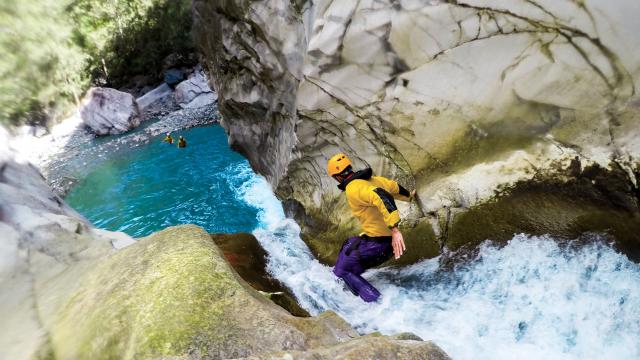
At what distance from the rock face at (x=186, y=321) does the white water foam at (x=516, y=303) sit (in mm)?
2076

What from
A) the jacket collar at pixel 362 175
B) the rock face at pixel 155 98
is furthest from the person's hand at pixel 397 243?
the rock face at pixel 155 98

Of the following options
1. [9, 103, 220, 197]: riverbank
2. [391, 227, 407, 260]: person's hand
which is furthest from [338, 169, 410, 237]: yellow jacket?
[9, 103, 220, 197]: riverbank

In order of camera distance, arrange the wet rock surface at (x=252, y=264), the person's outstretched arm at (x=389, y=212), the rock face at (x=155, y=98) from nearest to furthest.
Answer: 1. the person's outstretched arm at (x=389, y=212)
2. the wet rock surface at (x=252, y=264)
3. the rock face at (x=155, y=98)

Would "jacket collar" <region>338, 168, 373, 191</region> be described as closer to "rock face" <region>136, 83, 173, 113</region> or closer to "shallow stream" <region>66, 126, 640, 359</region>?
"shallow stream" <region>66, 126, 640, 359</region>

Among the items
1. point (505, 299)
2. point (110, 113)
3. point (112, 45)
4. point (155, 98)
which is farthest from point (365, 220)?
point (112, 45)

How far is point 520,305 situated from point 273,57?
329 inches

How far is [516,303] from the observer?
660cm

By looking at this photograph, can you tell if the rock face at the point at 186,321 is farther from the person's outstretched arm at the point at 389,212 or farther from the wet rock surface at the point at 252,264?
the wet rock surface at the point at 252,264

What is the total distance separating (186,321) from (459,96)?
6.10m

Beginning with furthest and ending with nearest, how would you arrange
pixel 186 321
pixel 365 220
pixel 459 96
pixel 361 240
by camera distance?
1. pixel 459 96
2. pixel 361 240
3. pixel 365 220
4. pixel 186 321

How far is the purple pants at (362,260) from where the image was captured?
25.2 ft

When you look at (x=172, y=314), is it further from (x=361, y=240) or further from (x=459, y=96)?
(x=459, y=96)

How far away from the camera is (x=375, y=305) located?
7.66m

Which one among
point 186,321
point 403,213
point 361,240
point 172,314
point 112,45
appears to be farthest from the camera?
point 112,45
